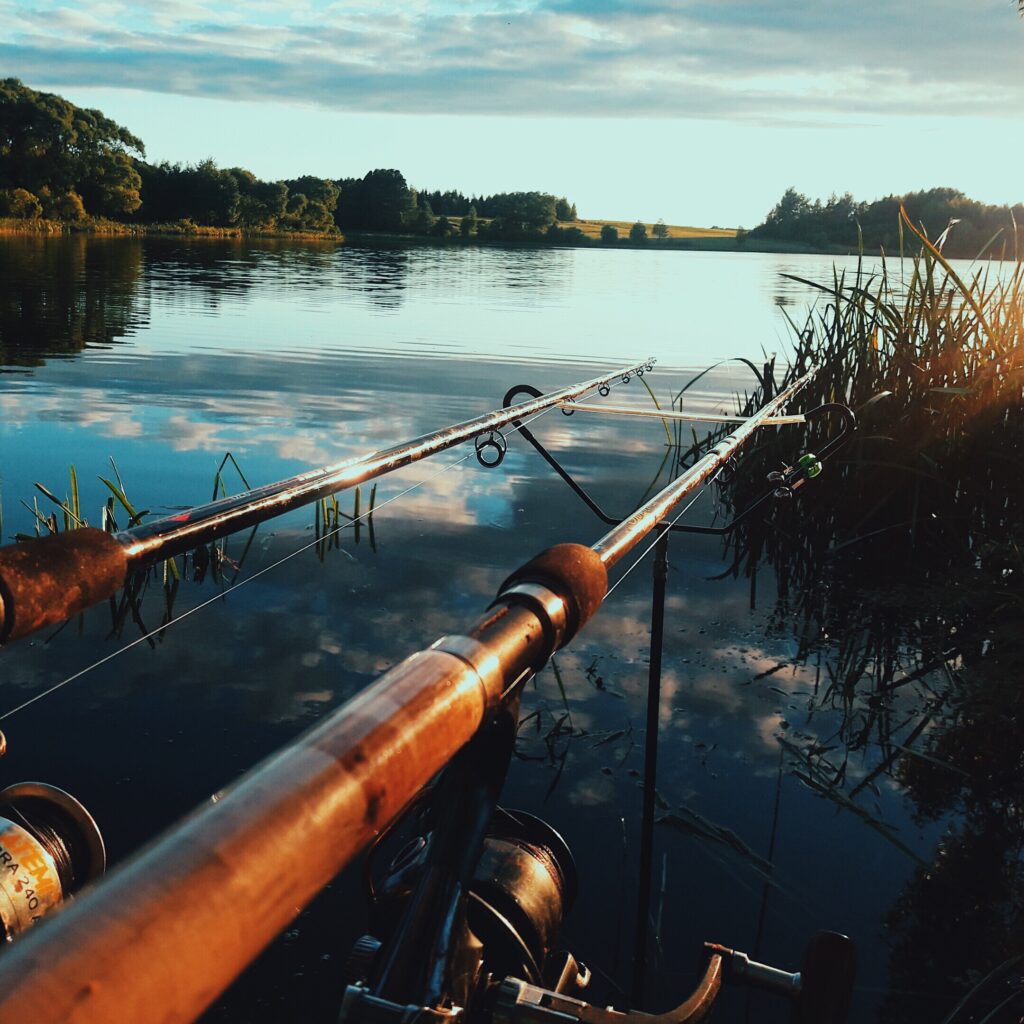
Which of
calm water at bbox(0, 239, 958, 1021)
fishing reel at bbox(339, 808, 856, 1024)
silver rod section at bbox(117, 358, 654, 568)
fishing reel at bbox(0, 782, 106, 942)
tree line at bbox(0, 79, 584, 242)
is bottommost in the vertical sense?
calm water at bbox(0, 239, 958, 1021)

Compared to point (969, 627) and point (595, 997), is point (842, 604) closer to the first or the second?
point (969, 627)

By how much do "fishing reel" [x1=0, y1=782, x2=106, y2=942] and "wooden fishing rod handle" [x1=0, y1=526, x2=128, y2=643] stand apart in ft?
1.56

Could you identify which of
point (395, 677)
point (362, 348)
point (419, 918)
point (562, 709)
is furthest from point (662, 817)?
point (362, 348)

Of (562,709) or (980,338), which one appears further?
(980,338)

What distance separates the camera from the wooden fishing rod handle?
53.0 inches

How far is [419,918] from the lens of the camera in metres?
1.44

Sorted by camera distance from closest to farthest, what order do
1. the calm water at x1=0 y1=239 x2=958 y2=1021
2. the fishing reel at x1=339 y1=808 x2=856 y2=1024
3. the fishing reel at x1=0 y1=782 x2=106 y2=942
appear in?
the fishing reel at x1=339 y1=808 x2=856 y2=1024, the fishing reel at x1=0 y1=782 x2=106 y2=942, the calm water at x1=0 y1=239 x2=958 y2=1021

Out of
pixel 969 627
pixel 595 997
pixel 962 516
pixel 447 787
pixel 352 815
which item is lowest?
pixel 595 997

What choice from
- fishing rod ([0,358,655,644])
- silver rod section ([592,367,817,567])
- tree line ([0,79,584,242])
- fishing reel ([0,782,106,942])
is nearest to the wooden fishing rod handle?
fishing rod ([0,358,655,644])

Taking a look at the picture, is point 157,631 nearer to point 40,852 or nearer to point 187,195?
point 40,852

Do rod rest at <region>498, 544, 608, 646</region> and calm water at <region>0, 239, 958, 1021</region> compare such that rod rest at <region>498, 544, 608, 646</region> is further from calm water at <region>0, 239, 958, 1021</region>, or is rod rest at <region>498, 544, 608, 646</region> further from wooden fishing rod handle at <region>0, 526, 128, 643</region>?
calm water at <region>0, 239, 958, 1021</region>

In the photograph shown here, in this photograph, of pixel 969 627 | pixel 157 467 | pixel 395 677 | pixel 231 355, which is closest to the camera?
pixel 395 677

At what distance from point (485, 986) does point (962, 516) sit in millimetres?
6262

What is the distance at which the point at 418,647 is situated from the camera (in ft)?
19.4
